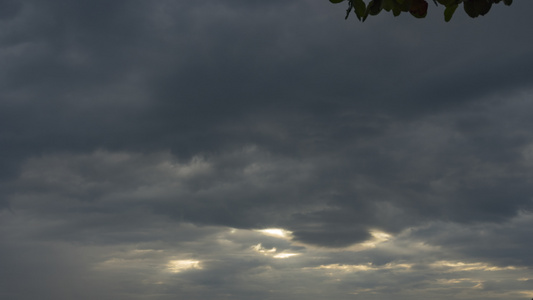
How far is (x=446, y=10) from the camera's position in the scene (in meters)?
11.5

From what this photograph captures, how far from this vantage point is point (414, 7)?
1106 cm

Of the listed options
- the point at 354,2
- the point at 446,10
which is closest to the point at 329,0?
the point at 354,2

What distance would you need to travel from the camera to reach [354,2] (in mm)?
10922

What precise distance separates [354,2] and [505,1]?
10.4 feet

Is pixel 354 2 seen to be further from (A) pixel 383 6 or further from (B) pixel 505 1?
(B) pixel 505 1

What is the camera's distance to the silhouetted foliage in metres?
10.8

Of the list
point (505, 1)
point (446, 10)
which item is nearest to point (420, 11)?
point (446, 10)

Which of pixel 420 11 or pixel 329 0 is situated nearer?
pixel 329 0

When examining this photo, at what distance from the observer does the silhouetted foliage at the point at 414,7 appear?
10836mm

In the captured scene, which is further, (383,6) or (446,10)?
(446,10)

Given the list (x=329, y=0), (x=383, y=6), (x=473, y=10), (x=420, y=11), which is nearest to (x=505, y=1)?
(x=473, y=10)

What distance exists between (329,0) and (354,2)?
2.72ft

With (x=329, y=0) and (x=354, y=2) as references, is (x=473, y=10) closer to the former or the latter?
(x=354, y=2)

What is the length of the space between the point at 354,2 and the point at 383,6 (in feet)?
1.83
